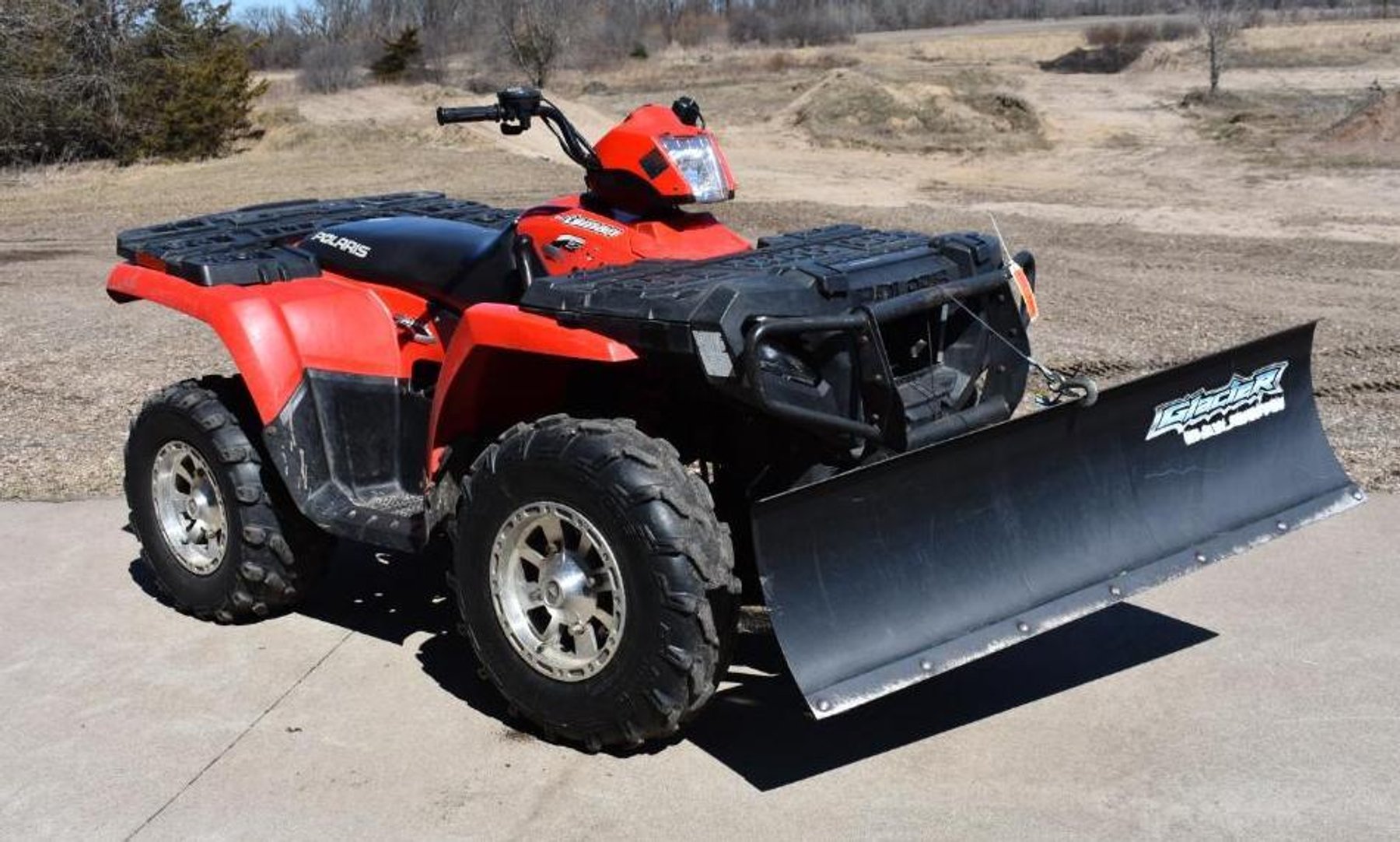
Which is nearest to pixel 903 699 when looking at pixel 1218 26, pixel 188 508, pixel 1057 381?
pixel 1057 381

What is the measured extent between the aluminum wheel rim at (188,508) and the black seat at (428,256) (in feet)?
2.81

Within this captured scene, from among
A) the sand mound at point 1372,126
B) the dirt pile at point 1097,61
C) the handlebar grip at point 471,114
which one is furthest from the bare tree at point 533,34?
the handlebar grip at point 471,114

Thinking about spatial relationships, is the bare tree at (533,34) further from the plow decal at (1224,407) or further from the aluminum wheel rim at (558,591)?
the aluminum wheel rim at (558,591)

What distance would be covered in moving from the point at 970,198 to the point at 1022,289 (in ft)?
46.7

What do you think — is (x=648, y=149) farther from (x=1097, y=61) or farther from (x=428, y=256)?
(x=1097, y=61)

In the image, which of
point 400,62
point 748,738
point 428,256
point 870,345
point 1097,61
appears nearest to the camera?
point 870,345

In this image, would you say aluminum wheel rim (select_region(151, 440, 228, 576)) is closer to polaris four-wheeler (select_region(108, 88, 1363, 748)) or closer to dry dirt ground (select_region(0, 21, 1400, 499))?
polaris four-wheeler (select_region(108, 88, 1363, 748))

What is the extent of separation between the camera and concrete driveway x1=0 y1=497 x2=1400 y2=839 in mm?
4141

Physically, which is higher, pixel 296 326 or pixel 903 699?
pixel 296 326

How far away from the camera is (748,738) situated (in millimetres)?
4617

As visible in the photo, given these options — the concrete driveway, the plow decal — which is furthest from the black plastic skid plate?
the plow decal

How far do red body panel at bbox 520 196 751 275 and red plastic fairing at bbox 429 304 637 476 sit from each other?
0.35m

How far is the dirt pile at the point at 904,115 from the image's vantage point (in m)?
27.0

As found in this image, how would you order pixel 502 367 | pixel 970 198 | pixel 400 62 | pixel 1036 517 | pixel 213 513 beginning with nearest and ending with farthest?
pixel 1036 517, pixel 502 367, pixel 213 513, pixel 970 198, pixel 400 62
